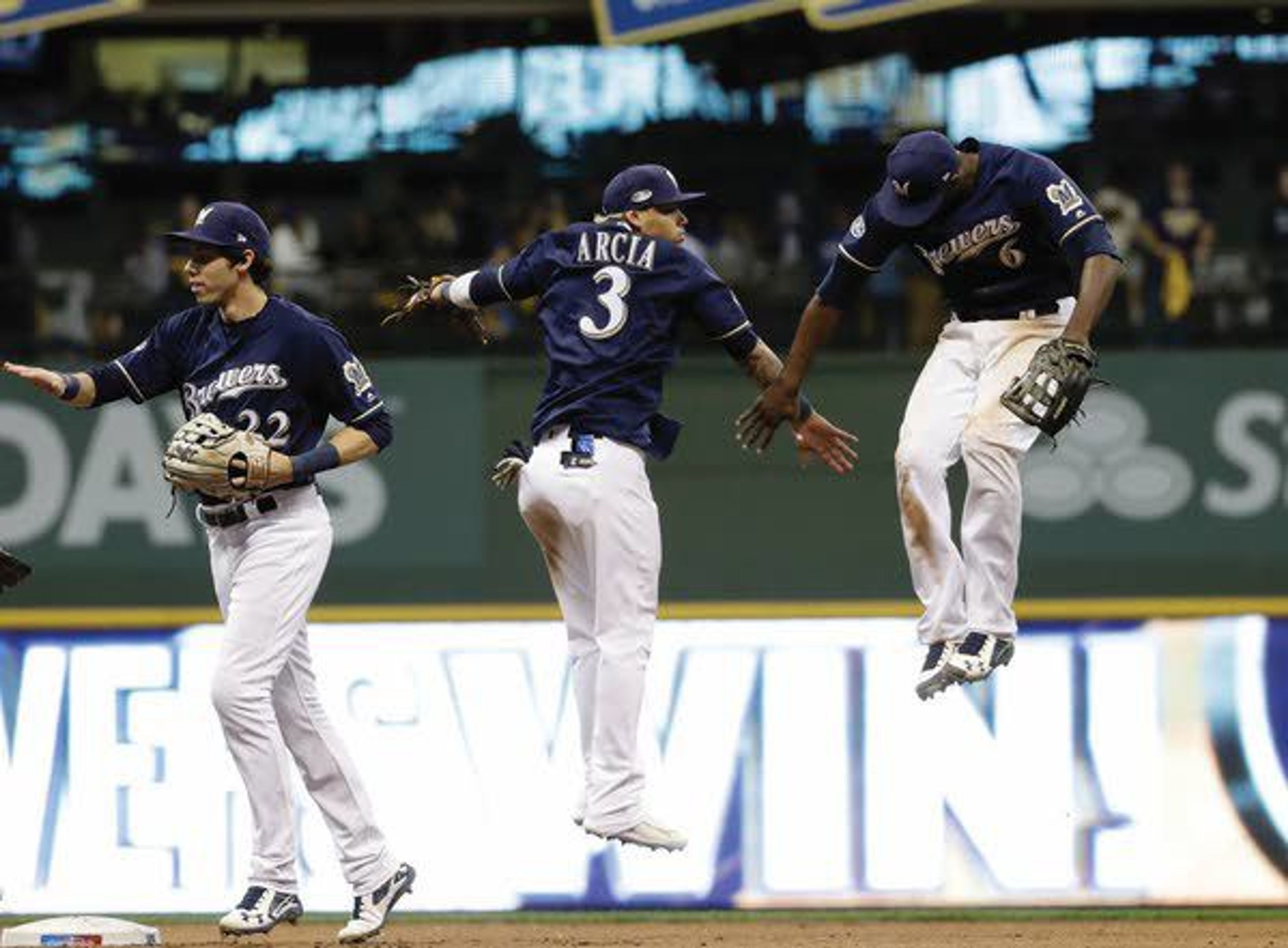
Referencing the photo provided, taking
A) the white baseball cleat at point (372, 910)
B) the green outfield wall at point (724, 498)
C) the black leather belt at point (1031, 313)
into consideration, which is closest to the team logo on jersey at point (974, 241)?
the black leather belt at point (1031, 313)

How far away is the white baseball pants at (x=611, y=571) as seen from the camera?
9.68 metres

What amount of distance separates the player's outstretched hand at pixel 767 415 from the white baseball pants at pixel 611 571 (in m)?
0.36

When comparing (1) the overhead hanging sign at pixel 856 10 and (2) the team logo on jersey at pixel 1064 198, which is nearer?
(2) the team logo on jersey at pixel 1064 198

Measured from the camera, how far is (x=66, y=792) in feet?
42.0

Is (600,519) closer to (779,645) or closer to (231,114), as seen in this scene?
(779,645)

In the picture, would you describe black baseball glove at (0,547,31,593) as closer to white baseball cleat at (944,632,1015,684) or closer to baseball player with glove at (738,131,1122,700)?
baseball player with glove at (738,131,1122,700)

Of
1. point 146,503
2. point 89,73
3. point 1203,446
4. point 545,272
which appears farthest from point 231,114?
point 545,272

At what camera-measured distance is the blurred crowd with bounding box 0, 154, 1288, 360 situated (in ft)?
55.4

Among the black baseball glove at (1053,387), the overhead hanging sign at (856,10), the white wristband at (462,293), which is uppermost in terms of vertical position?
the overhead hanging sign at (856,10)

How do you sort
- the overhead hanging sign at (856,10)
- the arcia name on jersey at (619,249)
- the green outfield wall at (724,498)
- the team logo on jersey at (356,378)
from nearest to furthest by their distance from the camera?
1. the arcia name on jersey at (619,249)
2. the team logo on jersey at (356,378)
3. the green outfield wall at (724,498)
4. the overhead hanging sign at (856,10)

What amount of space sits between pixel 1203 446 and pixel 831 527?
208cm

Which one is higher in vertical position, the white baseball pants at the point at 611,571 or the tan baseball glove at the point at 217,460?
the tan baseball glove at the point at 217,460

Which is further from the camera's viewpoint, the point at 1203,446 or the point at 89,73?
the point at 89,73

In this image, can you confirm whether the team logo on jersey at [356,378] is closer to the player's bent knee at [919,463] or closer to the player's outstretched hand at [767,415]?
the player's outstretched hand at [767,415]
